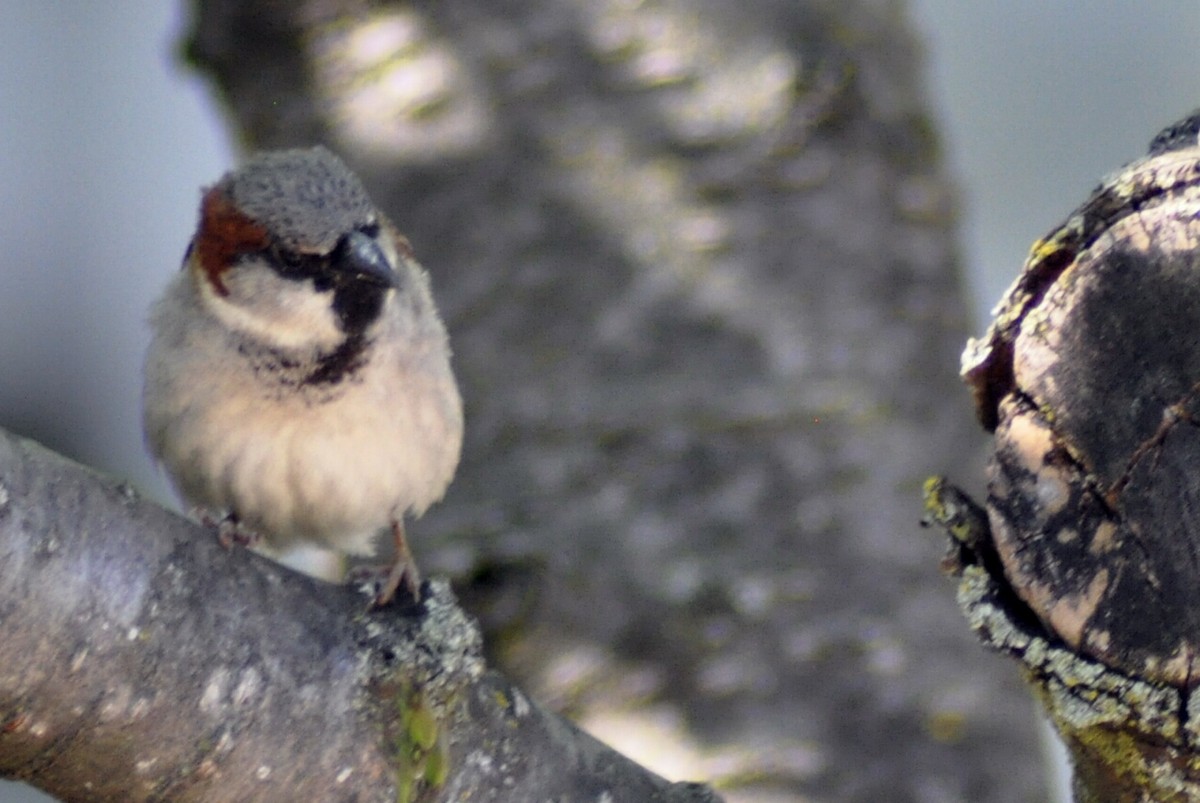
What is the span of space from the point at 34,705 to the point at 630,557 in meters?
1.09

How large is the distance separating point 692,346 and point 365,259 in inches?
24.0

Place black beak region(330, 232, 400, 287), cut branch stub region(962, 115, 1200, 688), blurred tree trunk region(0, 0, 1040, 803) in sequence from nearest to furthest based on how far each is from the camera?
cut branch stub region(962, 115, 1200, 688)
black beak region(330, 232, 400, 287)
blurred tree trunk region(0, 0, 1040, 803)

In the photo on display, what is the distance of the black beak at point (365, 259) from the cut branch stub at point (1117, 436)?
856 millimetres

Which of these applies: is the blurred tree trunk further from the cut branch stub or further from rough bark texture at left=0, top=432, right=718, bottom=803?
the cut branch stub

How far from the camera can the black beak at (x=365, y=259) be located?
1766 mm

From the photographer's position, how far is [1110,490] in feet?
3.60

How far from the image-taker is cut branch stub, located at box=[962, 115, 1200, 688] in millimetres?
1076

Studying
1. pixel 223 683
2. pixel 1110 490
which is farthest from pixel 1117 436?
pixel 223 683

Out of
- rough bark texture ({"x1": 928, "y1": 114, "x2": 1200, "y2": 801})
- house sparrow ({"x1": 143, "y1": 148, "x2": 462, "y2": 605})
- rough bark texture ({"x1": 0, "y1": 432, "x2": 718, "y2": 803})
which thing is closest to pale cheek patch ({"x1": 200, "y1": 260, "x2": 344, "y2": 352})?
house sparrow ({"x1": 143, "y1": 148, "x2": 462, "y2": 605})

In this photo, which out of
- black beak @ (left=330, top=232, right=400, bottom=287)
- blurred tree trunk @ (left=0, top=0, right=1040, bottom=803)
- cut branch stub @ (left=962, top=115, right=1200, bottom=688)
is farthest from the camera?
blurred tree trunk @ (left=0, top=0, right=1040, bottom=803)

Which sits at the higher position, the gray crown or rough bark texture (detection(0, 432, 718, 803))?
the gray crown

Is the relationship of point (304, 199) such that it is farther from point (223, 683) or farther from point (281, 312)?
point (223, 683)

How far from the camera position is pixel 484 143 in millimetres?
2311

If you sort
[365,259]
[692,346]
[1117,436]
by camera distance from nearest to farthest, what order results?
[1117,436] < [365,259] < [692,346]
